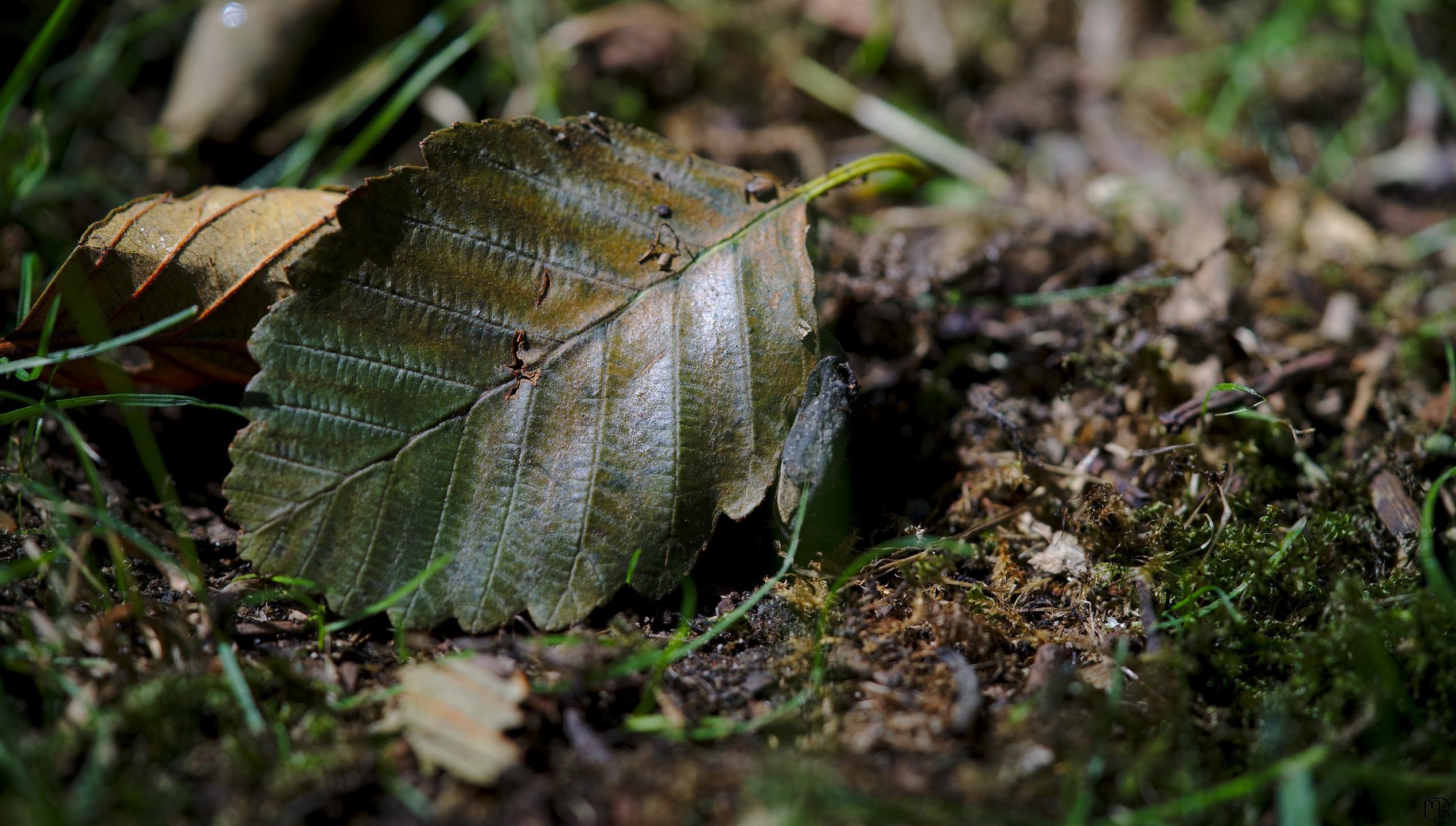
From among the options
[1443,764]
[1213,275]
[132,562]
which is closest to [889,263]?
[1213,275]

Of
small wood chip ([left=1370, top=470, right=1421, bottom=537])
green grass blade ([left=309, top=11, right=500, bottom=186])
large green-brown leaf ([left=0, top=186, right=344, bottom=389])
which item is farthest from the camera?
green grass blade ([left=309, top=11, right=500, bottom=186])

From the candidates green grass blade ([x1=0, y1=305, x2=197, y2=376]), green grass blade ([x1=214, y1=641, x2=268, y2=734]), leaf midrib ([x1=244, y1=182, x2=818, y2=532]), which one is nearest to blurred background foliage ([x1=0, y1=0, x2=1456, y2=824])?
green grass blade ([x1=214, y1=641, x2=268, y2=734])

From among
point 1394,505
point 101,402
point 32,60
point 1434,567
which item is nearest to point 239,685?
point 101,402

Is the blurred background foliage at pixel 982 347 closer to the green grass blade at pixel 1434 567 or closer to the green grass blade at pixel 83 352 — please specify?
the green grass blade at pixel 1434 567

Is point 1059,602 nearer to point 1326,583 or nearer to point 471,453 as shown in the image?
point 1326,583

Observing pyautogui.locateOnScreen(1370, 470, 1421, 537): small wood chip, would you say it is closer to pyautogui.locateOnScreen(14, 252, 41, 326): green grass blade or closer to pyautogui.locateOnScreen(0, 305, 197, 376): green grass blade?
Result: pyautogui.locateOnScreen(0, 305, 197, 376): green grass blade

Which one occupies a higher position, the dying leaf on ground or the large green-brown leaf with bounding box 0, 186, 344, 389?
the large green-brown leaf with bounding box 0, 186, 344, 389

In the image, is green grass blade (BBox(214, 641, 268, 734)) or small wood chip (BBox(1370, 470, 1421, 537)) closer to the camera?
green grass blade (BBox(214, 641, 268, 734))


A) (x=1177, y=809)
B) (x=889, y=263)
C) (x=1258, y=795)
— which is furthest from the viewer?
(x=889, y=263)
